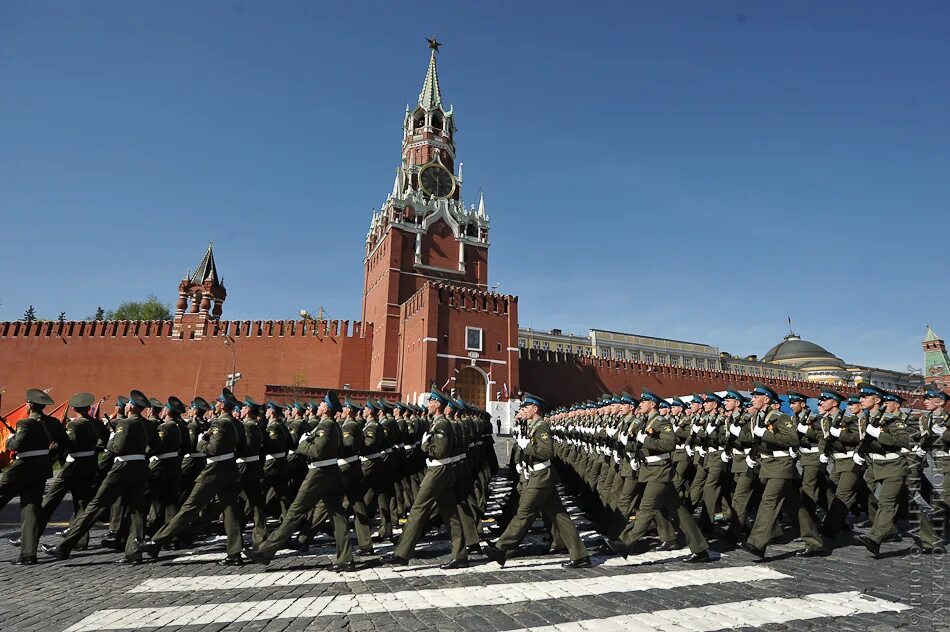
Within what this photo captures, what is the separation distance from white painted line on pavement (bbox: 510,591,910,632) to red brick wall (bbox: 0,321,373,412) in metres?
33.9

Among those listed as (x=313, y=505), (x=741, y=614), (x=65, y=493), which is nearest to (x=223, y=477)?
(x=313, y=505)

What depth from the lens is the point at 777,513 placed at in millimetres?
6348

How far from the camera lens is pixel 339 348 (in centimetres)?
3769

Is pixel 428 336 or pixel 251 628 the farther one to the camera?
pixel 428 336

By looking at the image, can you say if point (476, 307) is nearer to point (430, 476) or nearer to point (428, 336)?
point (428, 336)

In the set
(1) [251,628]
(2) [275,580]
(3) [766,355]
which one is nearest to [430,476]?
(2) [275,580]

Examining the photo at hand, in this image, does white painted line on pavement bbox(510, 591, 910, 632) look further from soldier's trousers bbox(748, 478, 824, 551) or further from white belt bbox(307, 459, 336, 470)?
white belt bbox(307, 459, 336, 470)

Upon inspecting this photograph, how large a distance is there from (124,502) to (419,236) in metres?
34.7

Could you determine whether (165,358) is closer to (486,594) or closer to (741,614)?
(486,594)

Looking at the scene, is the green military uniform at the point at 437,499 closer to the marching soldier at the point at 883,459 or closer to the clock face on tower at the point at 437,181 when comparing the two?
the marching soldier at the point at 883,459

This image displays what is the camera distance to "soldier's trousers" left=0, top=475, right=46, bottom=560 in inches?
252

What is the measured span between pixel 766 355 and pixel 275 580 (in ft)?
335

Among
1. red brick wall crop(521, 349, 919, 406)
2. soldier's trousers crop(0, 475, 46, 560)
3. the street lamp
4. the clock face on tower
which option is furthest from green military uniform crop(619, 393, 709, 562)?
the clock face on tower

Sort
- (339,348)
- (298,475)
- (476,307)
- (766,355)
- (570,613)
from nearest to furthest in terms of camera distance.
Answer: (570,613), (298,475), (476,307), (339,348), (766,355)
